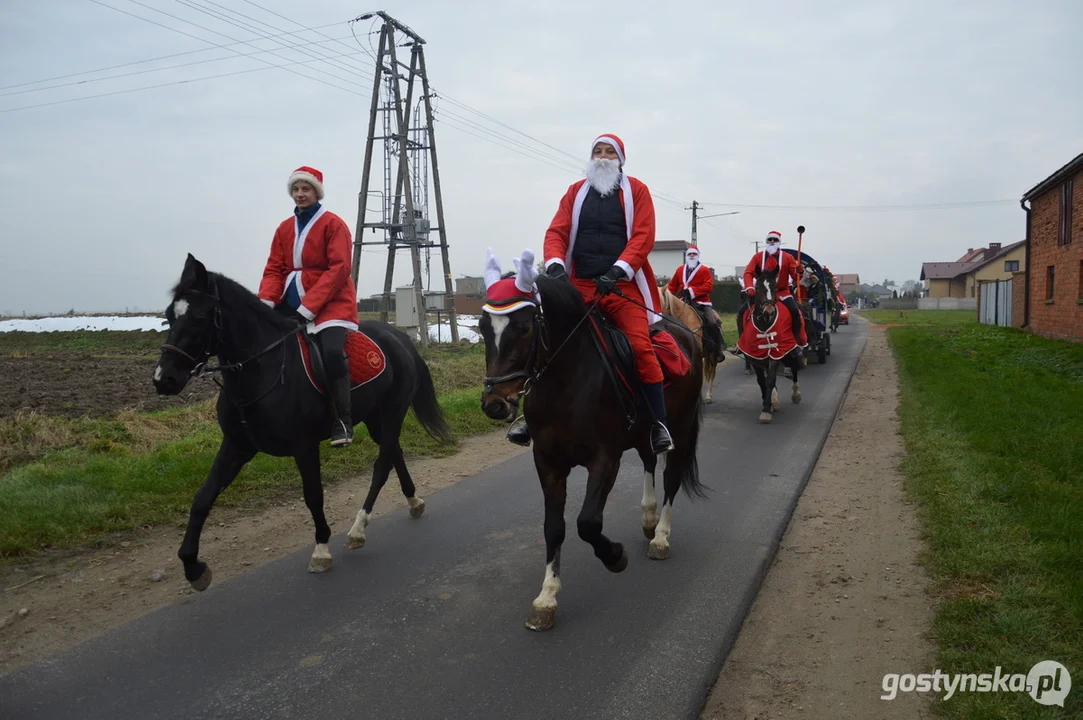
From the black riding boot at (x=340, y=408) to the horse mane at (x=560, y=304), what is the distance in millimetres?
1876

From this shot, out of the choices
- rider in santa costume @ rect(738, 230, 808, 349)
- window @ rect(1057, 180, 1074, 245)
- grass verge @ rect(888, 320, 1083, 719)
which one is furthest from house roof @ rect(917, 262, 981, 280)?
grass verge @ rect(888, 320, 1083, 719)

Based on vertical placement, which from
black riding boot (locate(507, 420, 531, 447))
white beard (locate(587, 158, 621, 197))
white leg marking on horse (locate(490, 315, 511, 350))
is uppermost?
white beard (locate(587, 158, 621, 197))

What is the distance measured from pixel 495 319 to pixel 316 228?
2.31 metres

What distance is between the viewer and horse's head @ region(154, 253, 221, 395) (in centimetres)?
464

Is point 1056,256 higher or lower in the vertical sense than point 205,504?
higher

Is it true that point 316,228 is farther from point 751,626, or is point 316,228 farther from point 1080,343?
point 1080,343

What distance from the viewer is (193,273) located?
486cm

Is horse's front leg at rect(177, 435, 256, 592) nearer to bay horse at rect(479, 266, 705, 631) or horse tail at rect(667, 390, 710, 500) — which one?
bay horse at rect(479, 266, 705, 631)

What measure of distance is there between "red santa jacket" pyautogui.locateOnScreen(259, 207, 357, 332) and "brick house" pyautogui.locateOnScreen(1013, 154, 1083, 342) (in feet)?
65.8

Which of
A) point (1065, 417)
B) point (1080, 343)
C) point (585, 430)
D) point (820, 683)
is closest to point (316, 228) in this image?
point (585, 430)

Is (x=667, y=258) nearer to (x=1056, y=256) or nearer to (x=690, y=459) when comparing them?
(x=1056, y=256)

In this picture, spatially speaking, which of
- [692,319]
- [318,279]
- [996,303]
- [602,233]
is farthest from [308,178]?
[996,303]

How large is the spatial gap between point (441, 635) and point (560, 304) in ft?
6.34

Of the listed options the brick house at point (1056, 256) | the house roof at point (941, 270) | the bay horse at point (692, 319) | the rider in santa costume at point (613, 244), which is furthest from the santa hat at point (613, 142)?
the house roof at point (941, 270)
